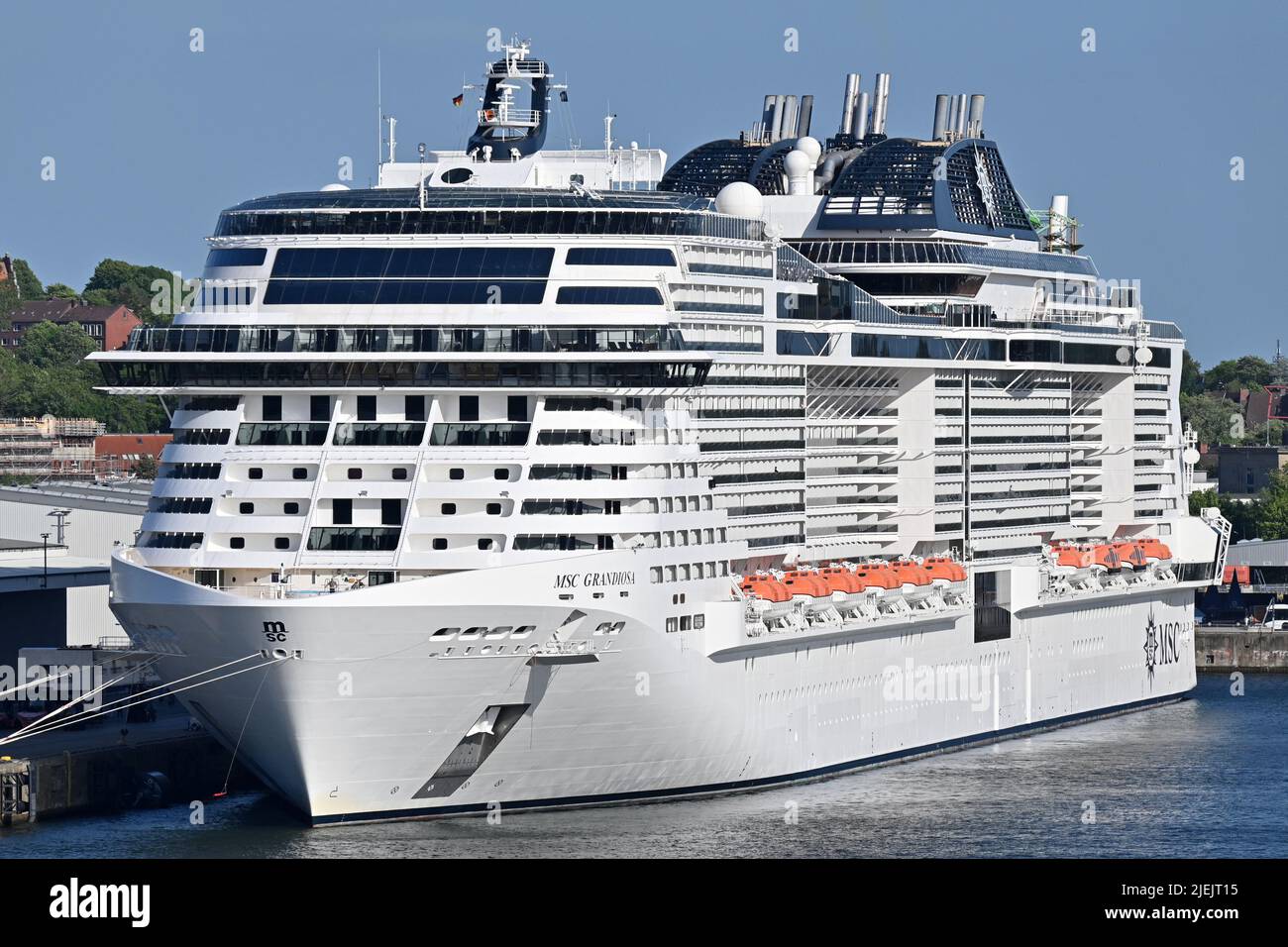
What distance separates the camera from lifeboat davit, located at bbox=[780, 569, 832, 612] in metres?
49.9

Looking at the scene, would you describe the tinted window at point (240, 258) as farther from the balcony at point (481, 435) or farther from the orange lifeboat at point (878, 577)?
the orange lifeboat at point (878, 577)

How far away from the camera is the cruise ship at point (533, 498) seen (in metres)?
42.5

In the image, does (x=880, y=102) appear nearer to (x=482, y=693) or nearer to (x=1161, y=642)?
(x=1161, y=642)

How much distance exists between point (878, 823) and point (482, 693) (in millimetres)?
8013

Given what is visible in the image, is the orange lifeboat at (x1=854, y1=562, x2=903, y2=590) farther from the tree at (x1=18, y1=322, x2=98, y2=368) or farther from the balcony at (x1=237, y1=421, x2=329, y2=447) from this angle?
the tree at (x1=18, y1=322, x2=98, y2=368)

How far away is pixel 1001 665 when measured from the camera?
5994 cm

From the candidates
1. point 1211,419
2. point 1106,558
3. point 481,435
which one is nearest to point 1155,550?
point 1106,558

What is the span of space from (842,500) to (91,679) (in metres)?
17.5

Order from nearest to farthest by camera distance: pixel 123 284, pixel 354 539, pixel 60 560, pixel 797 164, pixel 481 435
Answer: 1. pixel 354 539
2. pixel 481 435
3. pixel 797 164
4. pixel 60 560
5. pixel 123 284

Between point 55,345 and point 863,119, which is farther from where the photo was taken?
point 55,345

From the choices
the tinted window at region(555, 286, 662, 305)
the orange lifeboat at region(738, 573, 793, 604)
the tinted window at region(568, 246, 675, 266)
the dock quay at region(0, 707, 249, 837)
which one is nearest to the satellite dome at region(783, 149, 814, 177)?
the orange lifeboat at region(738, 573, 793, 604)

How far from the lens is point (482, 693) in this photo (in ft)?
140

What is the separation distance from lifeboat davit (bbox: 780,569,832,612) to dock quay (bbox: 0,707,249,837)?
11717mm

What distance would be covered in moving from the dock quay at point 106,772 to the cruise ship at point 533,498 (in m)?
4.06
